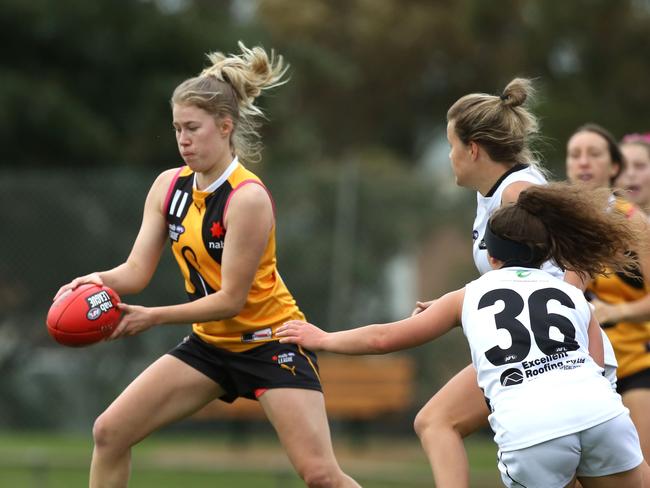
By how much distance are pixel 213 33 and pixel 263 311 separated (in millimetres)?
12358

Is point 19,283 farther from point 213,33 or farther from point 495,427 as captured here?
point 495,427

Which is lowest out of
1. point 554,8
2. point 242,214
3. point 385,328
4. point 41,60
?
point 385,328

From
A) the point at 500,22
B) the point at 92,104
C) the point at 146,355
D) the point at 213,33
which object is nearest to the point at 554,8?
the point at 500,22

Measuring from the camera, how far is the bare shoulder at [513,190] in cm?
515

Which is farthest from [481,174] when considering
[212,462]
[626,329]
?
[212,462]

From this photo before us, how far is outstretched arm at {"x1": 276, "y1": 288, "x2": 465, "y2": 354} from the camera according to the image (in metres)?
4.66

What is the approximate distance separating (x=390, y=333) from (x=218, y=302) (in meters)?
0.93

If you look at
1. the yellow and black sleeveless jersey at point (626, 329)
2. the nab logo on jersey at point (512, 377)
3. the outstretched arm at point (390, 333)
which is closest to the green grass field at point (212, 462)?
the yellow and black sleeveless jersey at point (626, 329)

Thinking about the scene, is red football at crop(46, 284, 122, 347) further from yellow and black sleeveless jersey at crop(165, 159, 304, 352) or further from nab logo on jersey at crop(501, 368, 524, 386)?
nab logo on jersey at crop(501, 368, 524, 386)

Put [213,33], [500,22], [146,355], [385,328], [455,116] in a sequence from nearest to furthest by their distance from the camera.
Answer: [385,328], [455,116], [146,355], [213,33], [500,22]

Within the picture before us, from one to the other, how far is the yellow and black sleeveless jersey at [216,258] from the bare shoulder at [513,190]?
106cm

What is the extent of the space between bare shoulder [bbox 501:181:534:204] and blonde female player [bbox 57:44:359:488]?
3.41ft

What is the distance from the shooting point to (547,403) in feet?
14.2

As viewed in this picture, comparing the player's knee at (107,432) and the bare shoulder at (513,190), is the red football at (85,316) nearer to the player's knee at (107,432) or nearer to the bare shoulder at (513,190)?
the player's knee at (107,432)
